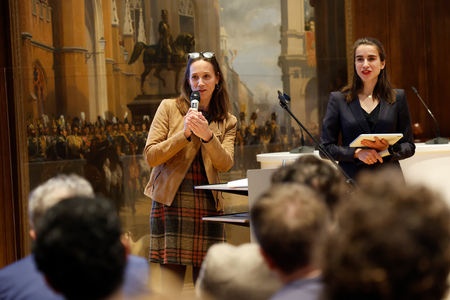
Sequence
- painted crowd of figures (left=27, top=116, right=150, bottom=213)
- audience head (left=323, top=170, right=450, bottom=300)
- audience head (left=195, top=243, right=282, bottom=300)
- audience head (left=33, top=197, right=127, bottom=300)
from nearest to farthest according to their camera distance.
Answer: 1. audience head (left=323, top=170, right=450, bottom=300)
2. audience head (left=33, top=197, right=127, bottom=300)
3. audience head (left=195, top=243, right=282, bottom=300)
4. painted crowd of figures (left=27, top=116, right=150, bottom=213)

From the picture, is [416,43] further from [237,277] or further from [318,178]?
[237,277]

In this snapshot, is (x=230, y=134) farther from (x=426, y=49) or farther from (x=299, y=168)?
(x=426, y=49)

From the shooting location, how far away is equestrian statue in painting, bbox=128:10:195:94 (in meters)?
5.70

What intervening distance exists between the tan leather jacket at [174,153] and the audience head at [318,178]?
54.4 inches

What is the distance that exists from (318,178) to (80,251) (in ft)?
2.51

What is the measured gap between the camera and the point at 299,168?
1674 mm

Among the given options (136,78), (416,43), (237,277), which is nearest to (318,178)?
(237,277)

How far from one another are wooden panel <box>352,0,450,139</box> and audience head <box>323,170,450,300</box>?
17.7ft

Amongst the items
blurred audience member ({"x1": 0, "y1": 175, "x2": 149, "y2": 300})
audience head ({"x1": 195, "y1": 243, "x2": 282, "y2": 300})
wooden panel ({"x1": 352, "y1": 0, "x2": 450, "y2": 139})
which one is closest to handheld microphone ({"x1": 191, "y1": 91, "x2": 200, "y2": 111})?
blurred audience member ({"x1": 0, "y1": 175, "x2": 149, "y2": 300})

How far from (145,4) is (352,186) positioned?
145 inches

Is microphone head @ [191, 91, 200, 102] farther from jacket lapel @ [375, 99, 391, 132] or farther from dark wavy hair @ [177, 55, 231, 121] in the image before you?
jacket lapel @ [375, 99, 391, 132]

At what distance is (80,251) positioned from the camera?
1.09m

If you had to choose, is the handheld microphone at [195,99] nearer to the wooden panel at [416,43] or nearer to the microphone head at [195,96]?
the microphone head at [195,96]

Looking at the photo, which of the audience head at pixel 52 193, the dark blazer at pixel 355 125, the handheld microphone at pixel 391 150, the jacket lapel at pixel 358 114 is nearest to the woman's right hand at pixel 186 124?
the dark blazer at pixel 355 125
